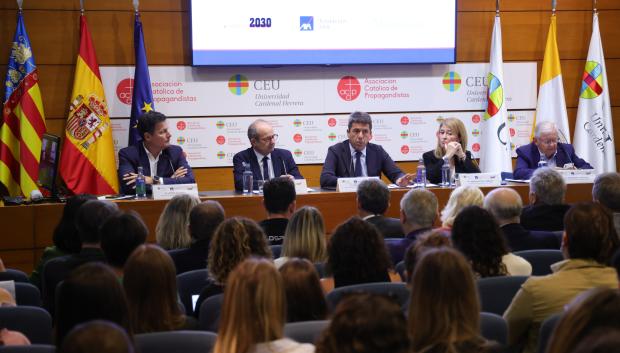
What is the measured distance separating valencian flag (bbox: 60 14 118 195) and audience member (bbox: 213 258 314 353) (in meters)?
5.37

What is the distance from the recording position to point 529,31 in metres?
8.50

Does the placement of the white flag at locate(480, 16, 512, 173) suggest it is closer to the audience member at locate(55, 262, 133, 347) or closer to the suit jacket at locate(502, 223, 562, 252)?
→ the suit jacket at locate(502, 223, 562, 252)

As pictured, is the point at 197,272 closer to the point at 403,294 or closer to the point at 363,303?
the point at 403,294

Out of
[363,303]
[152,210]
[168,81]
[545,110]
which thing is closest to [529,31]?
[545,110]

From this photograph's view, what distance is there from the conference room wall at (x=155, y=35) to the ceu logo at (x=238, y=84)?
0.47 metres

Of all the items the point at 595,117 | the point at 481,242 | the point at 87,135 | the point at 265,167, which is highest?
the point at 595,117

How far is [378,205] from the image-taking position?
482 centimetres

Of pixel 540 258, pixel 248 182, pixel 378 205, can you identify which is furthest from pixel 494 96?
pixel 540 258

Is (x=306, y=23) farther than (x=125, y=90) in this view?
Yes

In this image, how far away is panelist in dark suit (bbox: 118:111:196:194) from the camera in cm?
631

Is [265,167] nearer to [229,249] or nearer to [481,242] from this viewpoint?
[229,249]

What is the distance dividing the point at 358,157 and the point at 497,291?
3746 mm

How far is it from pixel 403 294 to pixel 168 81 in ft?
16.6

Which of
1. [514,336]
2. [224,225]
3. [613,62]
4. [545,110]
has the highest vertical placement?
[613,62]
